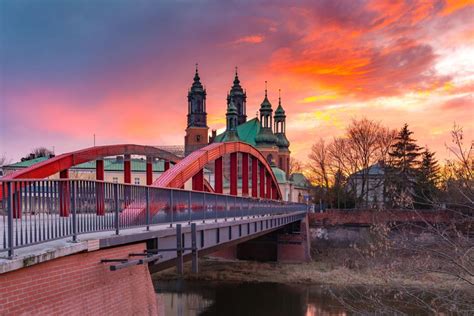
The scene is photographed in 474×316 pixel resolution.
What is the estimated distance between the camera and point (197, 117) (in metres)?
85.9

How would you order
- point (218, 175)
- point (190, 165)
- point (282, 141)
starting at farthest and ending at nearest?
1. point (282, 141)
2. point (218, 175)
3. point (190, 165)

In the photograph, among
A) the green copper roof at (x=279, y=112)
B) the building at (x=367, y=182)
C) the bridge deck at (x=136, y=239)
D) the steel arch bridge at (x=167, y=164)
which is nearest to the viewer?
the bridge deck at (x=136, y=239)

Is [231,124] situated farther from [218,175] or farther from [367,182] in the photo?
[218,175]

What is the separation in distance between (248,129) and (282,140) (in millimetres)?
6348

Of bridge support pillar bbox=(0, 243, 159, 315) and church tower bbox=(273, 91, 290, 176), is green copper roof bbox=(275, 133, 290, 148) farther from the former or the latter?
bridge support pillar bbox=(0, 243, 159, 315)

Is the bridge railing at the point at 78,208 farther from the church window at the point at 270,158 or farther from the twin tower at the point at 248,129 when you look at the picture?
the twin tower at the point at 248,129

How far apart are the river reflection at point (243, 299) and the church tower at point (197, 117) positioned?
5791cm

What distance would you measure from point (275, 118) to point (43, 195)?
80879mm

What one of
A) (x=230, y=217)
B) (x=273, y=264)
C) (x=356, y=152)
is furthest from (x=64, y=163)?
(x=356, y=152)

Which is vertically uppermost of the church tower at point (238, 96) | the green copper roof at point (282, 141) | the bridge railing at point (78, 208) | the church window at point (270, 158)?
the church tower at point (238, 96)

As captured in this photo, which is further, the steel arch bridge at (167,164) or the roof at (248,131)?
the roof at (248,131)

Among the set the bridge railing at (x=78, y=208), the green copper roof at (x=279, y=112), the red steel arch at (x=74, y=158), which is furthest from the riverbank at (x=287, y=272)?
the green copper roof at (x=279, y=112)

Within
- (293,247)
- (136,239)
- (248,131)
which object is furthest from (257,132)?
(136,239)

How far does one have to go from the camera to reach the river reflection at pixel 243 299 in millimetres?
22297
